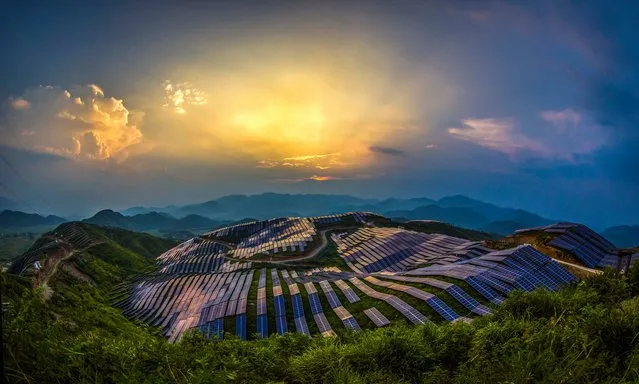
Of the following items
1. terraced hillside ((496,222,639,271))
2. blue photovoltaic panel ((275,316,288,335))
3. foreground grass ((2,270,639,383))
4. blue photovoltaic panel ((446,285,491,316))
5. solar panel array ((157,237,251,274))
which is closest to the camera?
foreground grass ((2,270,639,383))

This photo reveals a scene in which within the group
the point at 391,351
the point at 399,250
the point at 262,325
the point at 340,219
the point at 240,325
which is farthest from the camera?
the point at 340,219

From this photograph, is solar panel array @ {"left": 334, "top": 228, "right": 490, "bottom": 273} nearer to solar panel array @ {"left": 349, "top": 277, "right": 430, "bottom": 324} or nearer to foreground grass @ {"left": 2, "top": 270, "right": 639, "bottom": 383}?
solar panel array @ {"left": 349, "top": 277, "right": 430, "bottom": 324}

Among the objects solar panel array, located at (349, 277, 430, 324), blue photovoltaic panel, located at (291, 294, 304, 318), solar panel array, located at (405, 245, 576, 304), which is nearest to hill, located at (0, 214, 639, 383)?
solar panel array, located at (349, 277, 430, 324)

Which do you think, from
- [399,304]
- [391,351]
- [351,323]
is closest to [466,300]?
[399,304]

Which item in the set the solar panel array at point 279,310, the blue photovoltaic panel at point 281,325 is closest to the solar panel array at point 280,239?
the solar panel array at point 279,310

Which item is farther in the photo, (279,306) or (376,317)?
(279,306)

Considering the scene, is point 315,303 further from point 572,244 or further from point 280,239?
point 280,239
